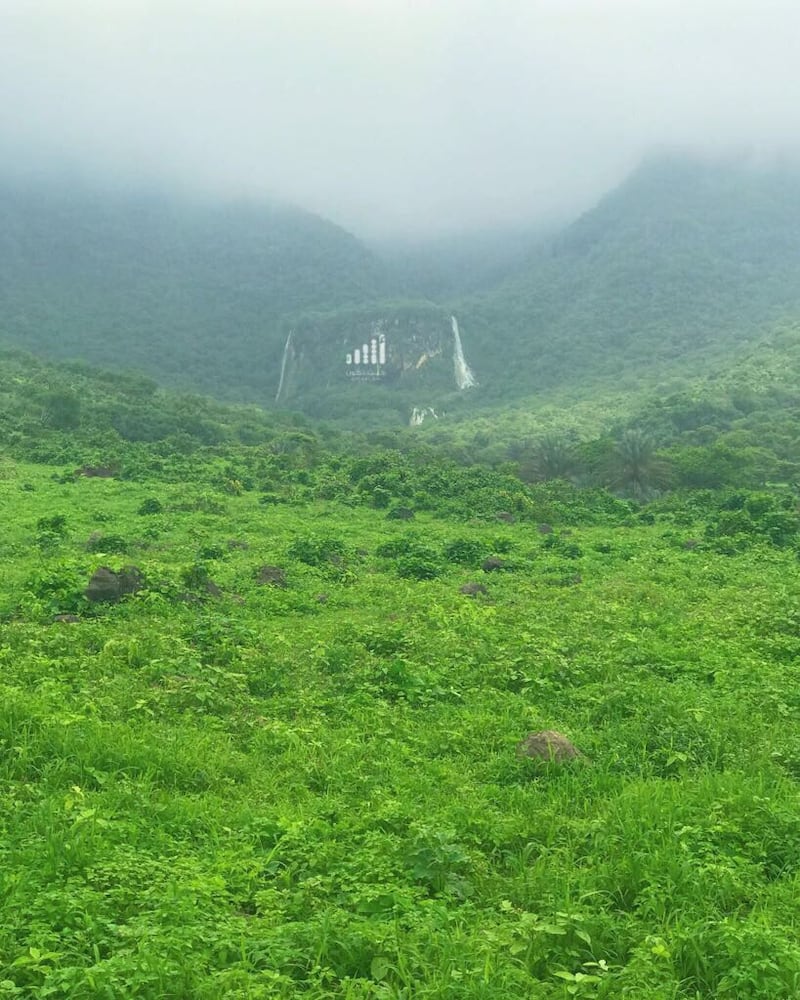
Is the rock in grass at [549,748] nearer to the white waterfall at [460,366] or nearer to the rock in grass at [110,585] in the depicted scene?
the rock in grass at [110,585]

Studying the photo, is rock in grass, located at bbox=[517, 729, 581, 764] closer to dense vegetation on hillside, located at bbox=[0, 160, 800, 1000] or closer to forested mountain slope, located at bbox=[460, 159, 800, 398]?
dense vegetation on hillside, located at bbox=[0, 160, 800, 1000]

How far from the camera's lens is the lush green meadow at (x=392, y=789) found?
159 inches

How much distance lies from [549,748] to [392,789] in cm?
137

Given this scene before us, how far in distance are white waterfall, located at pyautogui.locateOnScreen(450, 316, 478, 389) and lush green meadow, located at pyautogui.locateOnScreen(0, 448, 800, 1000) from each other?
102 meters

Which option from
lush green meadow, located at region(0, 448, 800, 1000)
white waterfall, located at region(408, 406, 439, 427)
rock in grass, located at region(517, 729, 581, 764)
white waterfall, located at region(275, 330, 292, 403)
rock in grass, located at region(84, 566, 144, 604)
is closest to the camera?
lush green meadow, located at region(0, 448, 800, 1000)

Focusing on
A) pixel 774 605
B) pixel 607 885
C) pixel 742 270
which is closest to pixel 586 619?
pixel 774 605

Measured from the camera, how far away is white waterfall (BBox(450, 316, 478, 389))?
4510 inches

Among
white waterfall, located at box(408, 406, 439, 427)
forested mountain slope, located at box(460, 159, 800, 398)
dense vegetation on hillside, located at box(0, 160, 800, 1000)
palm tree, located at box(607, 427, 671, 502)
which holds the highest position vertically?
forested mountain slope, located at box(460, 159, 800, 398)

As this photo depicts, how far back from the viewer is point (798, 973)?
3.82 metres

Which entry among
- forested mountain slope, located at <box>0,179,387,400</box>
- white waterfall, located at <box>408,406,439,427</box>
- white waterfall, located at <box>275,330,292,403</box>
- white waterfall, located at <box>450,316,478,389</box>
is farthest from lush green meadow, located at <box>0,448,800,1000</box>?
white waterfall, located at <box>275,330,292,403</box>

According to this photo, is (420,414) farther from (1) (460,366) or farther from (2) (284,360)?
(2) (284,360)

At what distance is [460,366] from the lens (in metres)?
118

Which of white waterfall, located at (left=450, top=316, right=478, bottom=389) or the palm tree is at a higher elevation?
white waterfall, located at (left=450, top=316, right=478, bottom=389)

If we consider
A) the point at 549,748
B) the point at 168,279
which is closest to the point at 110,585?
the point at 549,748
